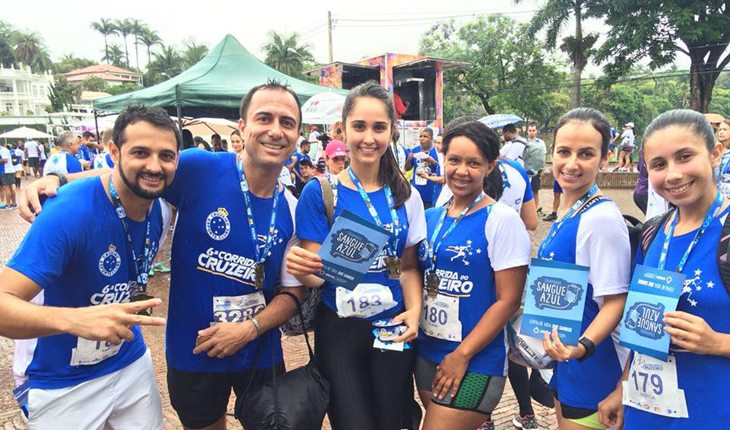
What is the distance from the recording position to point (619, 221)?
2.02m

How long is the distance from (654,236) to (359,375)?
1.45 metres

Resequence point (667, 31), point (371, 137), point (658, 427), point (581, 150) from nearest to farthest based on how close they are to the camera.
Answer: point (658, 427)
point (581, 150)
point (371, 137)
point (667, 31)

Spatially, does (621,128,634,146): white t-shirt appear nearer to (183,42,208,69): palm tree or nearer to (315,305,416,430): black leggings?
(315,305,416,430): black leggings

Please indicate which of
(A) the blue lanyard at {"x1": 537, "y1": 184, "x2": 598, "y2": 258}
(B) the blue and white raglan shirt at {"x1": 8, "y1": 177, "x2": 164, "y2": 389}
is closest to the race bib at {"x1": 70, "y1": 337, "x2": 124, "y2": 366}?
(B) the blue and white raglan shirt at {"x1": 8, "y1": 177, "x2": 164, "y2": 389}

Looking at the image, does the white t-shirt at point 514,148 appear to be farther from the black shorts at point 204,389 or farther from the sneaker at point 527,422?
the black shorts at point 204,389

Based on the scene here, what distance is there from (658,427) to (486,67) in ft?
109

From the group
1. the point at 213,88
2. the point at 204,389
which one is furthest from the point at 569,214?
the point at 213,88

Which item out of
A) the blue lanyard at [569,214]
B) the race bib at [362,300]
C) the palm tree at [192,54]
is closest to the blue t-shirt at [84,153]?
the race bib at [362,300]

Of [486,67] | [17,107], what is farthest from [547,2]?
[17,107]

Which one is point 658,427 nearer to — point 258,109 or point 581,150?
point 581,150

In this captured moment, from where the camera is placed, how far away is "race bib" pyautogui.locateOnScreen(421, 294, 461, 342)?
7.52ft

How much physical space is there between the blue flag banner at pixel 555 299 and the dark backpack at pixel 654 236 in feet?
1.06

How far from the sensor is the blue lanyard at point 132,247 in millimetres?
2148

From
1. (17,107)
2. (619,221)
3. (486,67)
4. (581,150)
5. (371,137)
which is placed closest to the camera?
(619,221)
